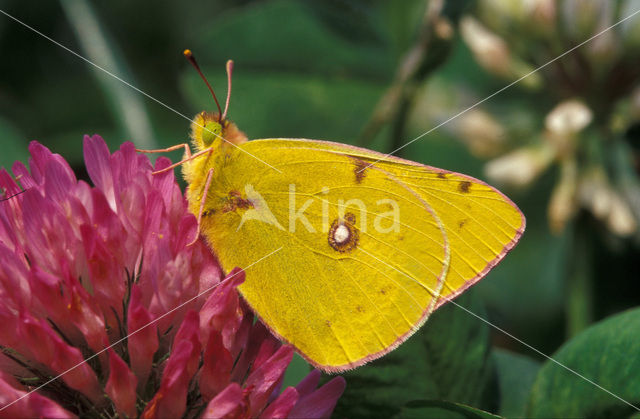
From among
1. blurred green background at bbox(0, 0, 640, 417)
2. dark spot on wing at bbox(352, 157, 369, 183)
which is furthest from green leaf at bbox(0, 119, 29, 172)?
dark spot on wing at bbox(352, 157, 369, 183)

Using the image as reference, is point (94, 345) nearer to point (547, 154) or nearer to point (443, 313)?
point (443, 313)

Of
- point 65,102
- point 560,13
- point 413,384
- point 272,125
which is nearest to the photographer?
point 413,384

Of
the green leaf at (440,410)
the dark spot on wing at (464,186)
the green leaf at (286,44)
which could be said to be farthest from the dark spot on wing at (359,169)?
the green leaf at (286,44)

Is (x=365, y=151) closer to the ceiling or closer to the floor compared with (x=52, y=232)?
closer to the floor

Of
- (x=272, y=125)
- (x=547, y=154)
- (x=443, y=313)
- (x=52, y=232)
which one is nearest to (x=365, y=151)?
(x=443, y=313)

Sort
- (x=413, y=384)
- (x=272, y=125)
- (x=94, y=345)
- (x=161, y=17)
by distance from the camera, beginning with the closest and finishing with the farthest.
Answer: (x=94, y=345), (x=413, y=384), (x=272, y=125), (x=161, y=17)

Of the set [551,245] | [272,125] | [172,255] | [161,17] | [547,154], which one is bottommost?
[551,245]

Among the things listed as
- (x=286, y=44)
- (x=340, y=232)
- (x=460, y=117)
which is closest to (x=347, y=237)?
(x=340, y=232)
